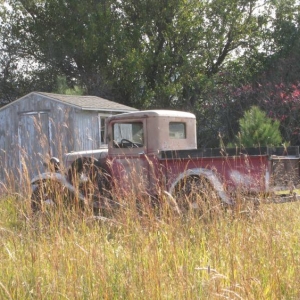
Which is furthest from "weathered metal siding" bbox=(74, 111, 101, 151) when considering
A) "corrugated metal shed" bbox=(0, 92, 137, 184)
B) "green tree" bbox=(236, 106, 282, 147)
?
"green tree" bbox=(236, 106, 282, 147)

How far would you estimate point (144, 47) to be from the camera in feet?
82.9

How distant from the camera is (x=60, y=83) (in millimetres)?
23000

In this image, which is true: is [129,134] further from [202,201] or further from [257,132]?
[257,132]

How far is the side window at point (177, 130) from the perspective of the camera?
9.22 meters

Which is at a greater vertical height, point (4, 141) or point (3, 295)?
point (4, 141)

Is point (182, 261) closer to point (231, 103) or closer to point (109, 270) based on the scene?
point (109, 270)

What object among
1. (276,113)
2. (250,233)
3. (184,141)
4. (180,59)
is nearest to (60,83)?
(180,59)

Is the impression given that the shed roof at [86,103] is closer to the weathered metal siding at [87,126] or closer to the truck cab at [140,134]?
the weathered metal siding at [87,126]

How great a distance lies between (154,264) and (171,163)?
4.42 meters

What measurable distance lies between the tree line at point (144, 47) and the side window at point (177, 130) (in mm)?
13289

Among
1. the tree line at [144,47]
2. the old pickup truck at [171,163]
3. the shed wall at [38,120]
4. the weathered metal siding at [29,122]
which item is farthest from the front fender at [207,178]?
the tree line at [144,47]

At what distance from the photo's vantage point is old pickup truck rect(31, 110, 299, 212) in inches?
268

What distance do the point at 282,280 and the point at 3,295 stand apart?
181 centimetres

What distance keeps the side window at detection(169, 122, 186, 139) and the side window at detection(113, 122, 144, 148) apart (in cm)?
62
